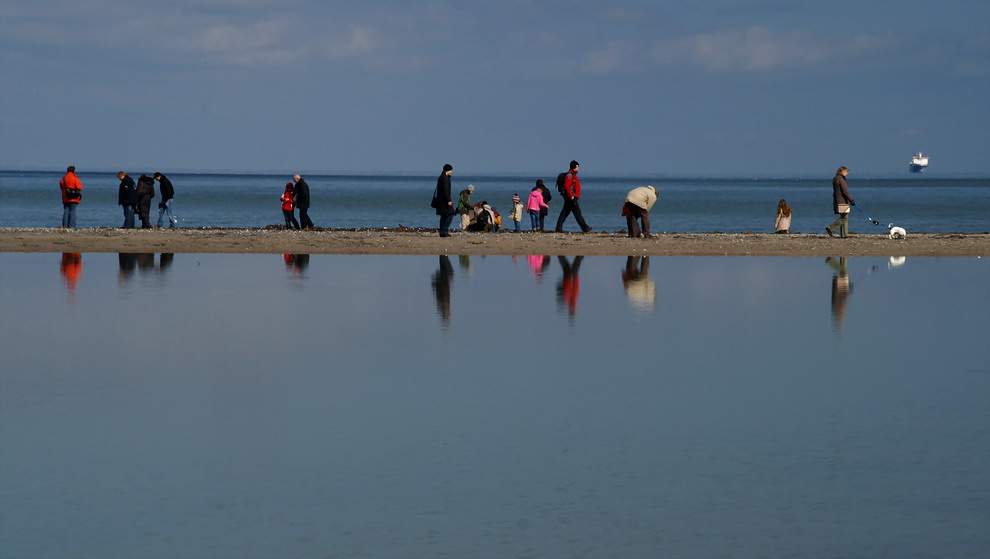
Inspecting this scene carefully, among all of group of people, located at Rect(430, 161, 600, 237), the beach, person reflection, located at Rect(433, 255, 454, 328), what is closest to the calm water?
person reflection, located at Rect(433, 255, 454, 328)

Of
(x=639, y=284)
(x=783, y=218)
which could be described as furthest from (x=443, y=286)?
(x=783, y=218)

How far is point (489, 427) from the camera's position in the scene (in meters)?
9.30

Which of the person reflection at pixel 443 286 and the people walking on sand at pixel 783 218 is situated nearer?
the person reflection at pixel 443 286

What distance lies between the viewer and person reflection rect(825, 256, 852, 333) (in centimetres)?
1577

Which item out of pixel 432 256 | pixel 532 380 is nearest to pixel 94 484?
pixel 532 380

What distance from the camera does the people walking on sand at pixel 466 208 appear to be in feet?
110

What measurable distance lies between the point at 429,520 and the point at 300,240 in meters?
23.9

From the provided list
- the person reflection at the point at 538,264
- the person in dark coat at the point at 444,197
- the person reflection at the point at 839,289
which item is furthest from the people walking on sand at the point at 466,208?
the person reflection at the point at 839,289

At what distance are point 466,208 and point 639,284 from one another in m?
13.6

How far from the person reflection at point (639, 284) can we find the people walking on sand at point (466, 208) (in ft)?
25.6

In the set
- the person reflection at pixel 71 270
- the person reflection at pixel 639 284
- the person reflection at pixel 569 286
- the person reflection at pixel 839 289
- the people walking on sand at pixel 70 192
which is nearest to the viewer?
the person reflection at pixel 839 289

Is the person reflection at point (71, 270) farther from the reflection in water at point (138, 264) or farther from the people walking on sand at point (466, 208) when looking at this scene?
the people walking on sand at point (466, 208)

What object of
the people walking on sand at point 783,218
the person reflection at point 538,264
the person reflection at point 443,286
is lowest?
the person reflection at point 443,286

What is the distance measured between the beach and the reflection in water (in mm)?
1139
